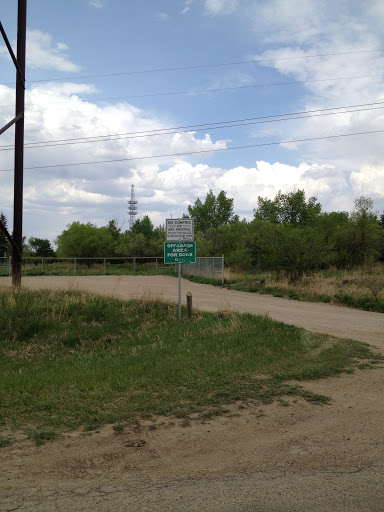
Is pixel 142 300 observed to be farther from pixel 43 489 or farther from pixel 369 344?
pixel 43 489

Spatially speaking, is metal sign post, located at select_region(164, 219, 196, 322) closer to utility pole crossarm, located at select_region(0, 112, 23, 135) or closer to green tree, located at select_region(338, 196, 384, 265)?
utility pole crossarm, located at select_region(0, 112, 23, 135)

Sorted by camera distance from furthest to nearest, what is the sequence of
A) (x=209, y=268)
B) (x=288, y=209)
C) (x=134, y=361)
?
(x=288, y=209)
(x=209, y=268)
(x=134, y=361)

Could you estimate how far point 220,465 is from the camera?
14.1ft

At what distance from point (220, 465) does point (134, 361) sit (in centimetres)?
452

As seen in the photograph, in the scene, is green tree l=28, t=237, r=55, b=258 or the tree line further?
green tree l=28, t=237, r=55, b=258

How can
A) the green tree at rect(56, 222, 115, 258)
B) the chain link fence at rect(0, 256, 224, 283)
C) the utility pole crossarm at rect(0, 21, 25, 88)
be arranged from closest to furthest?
1. the utility pole crossarm at rect(0, 21, 25, 88)
2. the chain link fence at rect(0, 256, 224, 283)
3. the green tree at rect(56, 222, 115, 258)

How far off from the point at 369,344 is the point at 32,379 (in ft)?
24.5

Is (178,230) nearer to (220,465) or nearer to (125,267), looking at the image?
(220,465)

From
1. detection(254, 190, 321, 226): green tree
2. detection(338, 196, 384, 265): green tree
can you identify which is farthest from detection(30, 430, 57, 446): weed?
detection(254, 190, 321, 226): green tree

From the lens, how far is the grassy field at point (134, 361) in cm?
595

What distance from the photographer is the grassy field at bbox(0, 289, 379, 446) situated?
595 centimetres

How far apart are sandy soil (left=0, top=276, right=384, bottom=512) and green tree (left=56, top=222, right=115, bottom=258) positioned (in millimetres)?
53769

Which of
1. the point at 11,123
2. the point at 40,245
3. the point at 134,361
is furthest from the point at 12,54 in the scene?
the point at 40,245

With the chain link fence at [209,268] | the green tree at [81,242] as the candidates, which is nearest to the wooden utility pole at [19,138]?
the chain link fence at [209,268]
